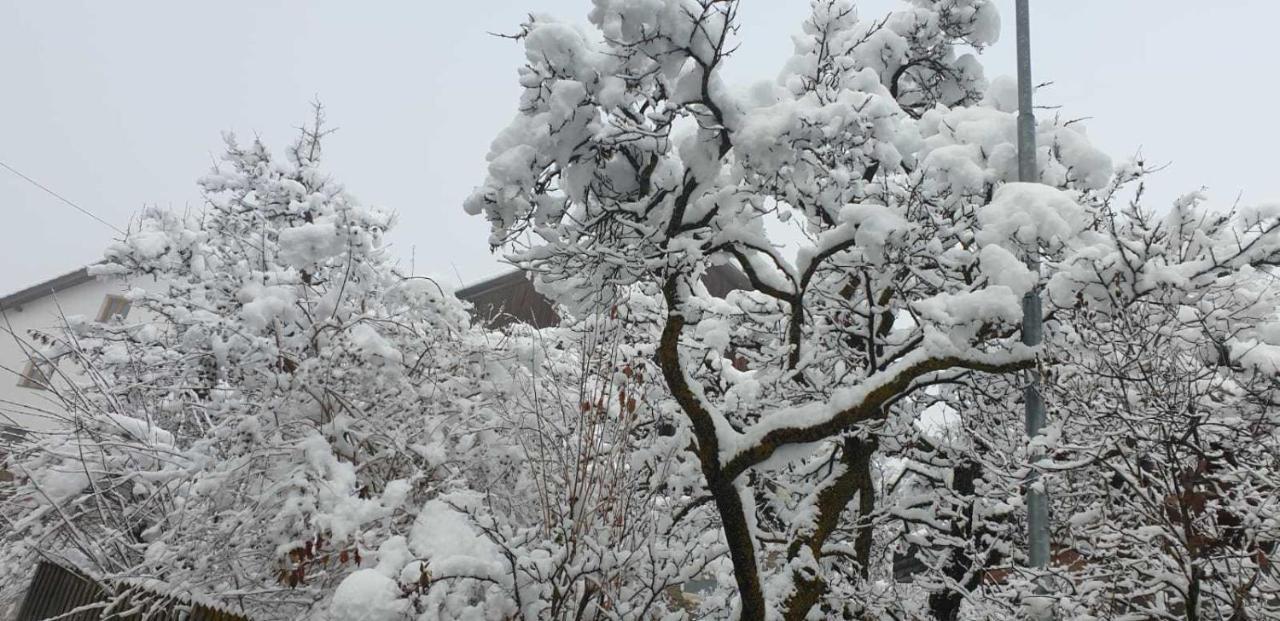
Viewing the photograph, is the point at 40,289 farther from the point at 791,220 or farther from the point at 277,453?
the point at 791,220

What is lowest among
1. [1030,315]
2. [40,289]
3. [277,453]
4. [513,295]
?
[277,453]

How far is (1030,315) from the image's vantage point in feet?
15.7

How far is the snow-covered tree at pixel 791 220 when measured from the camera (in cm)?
463

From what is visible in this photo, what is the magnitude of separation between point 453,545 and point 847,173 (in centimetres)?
409

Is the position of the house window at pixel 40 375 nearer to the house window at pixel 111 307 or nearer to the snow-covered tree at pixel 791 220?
the snow-covered tree at pixel 791 220

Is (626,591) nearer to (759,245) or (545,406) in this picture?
(545,406)

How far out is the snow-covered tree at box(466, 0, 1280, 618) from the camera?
4633mm

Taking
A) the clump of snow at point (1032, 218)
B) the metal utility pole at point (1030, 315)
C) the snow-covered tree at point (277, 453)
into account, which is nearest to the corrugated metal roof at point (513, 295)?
the snow-covered tree at point (277, 453)

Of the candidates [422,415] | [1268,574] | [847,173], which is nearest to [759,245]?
[847,173]

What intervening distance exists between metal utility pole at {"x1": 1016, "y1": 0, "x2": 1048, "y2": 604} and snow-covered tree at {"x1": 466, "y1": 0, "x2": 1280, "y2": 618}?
0.54 ft

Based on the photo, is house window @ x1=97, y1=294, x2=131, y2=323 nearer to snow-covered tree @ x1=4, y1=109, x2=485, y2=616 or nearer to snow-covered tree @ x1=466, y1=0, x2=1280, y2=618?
snow-covered tree @ x1=4, y1=109, x2=485, y2=616

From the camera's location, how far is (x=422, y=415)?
5602 millimetres

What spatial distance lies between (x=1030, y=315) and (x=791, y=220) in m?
2.79

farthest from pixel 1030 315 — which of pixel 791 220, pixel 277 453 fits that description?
pixel 277 453
